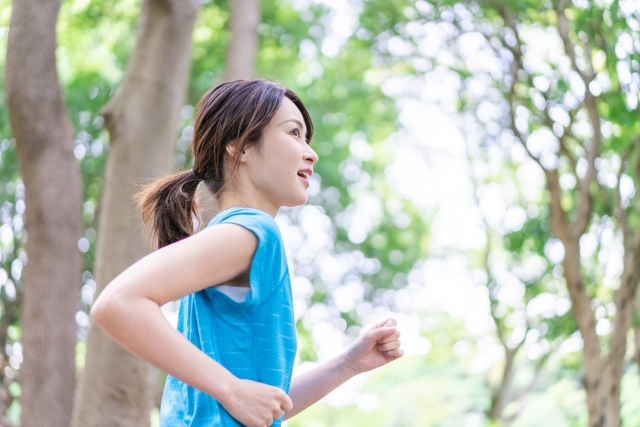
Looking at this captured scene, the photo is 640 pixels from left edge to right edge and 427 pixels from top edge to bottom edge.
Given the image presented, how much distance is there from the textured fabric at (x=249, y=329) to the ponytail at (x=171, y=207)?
20 centimetres

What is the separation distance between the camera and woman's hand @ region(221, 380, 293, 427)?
3.85 feet

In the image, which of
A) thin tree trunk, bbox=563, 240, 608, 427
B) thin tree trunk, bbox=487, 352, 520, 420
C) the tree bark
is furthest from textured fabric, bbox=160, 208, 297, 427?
thin tree trunk, bbox=487, 352, 520, 420

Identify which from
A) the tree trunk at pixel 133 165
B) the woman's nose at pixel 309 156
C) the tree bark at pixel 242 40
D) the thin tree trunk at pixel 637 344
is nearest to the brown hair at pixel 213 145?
the woman's nose at pixel 309 156

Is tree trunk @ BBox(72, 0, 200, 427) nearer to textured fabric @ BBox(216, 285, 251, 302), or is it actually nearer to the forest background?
the forest background

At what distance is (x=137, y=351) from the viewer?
45.6 inches

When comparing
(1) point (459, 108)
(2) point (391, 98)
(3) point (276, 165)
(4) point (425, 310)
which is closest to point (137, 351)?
(3) point (276, 165)

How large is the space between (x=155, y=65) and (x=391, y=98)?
7.88 meters

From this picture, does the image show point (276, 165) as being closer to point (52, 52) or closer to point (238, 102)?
point (238, 102)

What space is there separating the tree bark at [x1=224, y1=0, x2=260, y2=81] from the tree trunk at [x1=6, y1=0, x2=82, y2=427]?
6.24ft

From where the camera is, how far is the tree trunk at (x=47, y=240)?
446 cm

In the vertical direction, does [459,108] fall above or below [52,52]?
below

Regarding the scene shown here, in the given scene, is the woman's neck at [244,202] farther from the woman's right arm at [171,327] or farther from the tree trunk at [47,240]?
the tree trunk at [47,240]

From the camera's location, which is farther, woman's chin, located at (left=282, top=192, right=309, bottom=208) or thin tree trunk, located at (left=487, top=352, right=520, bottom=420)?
thin tree trunk, located at (left=487, top=352, right=520, bottom=420)

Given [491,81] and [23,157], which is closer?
[23,157]
